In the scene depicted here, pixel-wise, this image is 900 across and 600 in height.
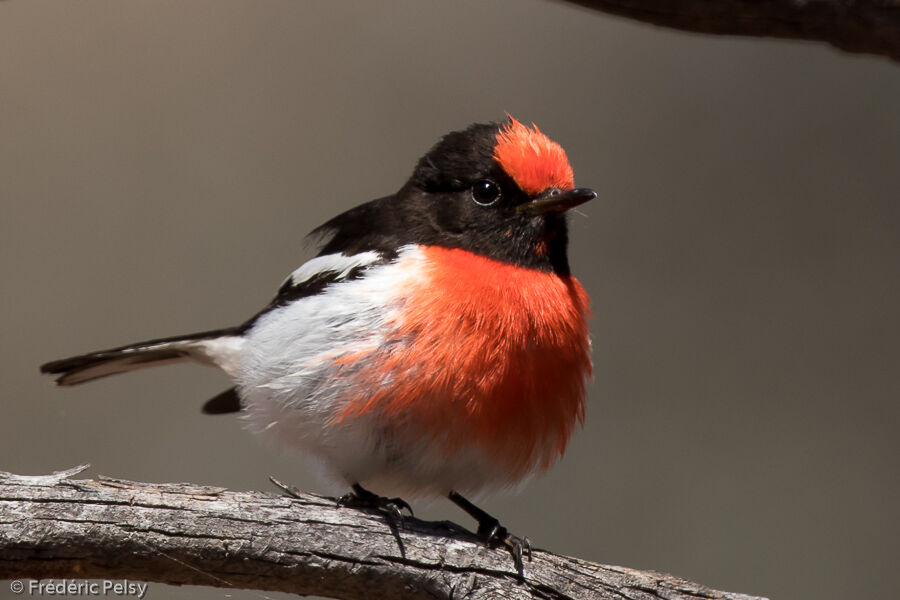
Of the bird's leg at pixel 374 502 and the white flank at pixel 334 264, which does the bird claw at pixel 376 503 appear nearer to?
the bird's leg at pixel 374 502

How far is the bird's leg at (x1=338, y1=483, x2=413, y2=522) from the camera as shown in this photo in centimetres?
279

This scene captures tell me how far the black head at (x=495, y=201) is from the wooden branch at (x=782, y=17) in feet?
1.82

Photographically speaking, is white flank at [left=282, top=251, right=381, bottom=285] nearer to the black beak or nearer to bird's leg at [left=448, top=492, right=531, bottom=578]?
the black beak

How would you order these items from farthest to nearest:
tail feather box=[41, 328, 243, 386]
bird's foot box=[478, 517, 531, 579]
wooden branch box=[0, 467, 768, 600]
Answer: tail feather box=[41, 328, 243, 386], bird's foot box=[478, 517, 531, 579], wooden branch box=[0, 467, 768, 600]

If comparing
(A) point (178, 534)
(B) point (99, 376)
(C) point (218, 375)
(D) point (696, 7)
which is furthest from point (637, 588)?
(C) point (218, 375)

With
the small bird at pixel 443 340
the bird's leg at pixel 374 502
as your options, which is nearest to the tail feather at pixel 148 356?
the small bird at pixel 443 340

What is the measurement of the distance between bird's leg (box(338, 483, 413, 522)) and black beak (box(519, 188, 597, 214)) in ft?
3.43

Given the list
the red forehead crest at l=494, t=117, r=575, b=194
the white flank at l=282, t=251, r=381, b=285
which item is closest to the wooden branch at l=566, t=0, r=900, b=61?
the red forehead crest at l=494, t=117, r=575, b=194

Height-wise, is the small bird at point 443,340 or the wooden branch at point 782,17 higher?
the wooden branch at point 782,17

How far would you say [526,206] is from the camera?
3.13 meters

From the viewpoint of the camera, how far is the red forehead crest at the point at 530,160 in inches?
122

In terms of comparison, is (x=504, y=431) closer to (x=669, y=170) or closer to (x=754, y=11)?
(x=754, y=11)

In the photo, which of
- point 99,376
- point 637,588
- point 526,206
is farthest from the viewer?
point 99,376

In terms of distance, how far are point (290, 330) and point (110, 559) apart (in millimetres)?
906
